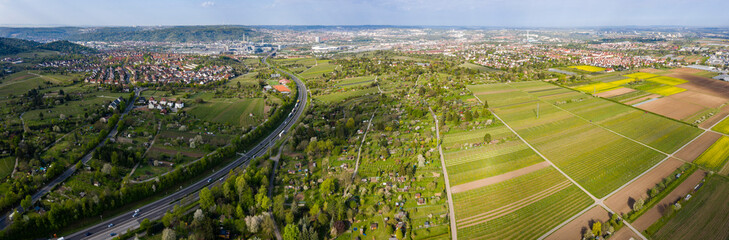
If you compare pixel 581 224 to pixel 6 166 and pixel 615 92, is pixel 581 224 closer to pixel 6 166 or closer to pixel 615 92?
pixel 615 92

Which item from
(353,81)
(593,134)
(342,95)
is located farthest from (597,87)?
(353,81)

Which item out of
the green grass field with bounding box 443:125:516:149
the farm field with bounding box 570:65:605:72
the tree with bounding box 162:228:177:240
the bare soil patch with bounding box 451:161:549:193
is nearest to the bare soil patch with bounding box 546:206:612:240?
the bare soil patch with bounding box 451:161:549:193

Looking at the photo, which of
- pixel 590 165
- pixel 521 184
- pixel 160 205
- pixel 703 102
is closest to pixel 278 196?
pixel 160 205

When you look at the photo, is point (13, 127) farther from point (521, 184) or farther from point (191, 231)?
point (521, 184)

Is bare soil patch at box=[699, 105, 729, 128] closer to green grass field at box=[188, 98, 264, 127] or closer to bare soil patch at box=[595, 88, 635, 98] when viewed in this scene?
bare soil patch at box=[595, 88, 635, 98]

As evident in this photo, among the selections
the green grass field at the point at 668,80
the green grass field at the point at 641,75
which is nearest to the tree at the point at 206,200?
the green grass field at the point at 668,80

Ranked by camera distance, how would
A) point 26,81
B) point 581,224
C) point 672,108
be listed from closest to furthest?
point 581,224
point 672,108
point 26,81
